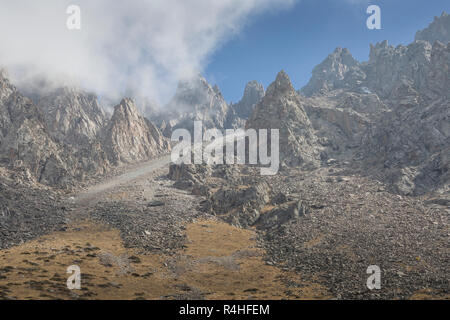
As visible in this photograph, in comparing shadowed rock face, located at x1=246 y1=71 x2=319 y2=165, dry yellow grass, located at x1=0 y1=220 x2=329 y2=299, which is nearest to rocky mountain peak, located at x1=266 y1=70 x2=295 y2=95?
shadowed rock face, located at x1=246 y1=71 x2=319 y2=165

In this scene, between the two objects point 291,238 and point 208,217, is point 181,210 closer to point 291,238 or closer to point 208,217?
point 208,217

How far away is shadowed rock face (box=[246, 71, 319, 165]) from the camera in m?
140

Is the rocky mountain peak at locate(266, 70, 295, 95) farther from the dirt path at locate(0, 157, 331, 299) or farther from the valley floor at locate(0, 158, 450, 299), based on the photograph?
the dirt path at locate(0, 157, 331, 299)

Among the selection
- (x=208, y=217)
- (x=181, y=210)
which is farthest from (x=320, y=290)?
(x=181, y=210)

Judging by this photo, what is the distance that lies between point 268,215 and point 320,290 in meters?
38.3

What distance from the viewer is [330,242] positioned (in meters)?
64.4

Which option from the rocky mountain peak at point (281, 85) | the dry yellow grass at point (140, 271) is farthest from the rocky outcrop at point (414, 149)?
the dry yellow grass at point (140, 271)

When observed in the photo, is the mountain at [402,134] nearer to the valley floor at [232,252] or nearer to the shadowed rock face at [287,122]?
the shadowed rock face at [287,122]

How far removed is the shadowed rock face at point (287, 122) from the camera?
458 feet

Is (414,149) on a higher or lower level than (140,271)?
higher

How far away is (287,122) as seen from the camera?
495 feet

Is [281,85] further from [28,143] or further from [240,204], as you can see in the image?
[28,143]

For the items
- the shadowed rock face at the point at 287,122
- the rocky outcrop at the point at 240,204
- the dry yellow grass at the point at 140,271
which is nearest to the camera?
the dry yellow grass at the point at 140,271

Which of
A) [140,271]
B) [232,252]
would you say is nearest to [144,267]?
[140,271]
